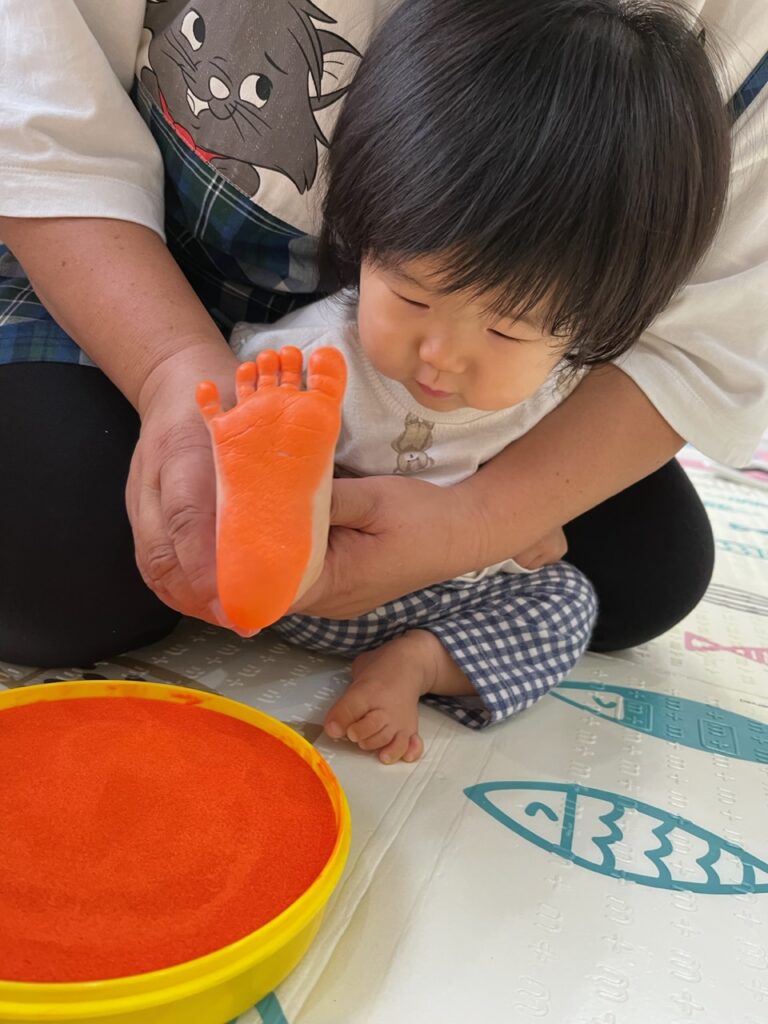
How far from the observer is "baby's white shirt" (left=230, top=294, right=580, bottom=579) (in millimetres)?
750

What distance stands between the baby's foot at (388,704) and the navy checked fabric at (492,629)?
3 cm

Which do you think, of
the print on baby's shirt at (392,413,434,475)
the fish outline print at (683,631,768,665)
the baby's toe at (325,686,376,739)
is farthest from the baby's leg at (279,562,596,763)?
the fish outline print at (683,631,768,665)

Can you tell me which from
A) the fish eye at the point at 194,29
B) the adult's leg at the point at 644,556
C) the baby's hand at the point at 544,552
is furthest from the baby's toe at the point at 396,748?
the fish eye at the point at 194,29

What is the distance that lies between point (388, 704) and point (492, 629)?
0.14 m

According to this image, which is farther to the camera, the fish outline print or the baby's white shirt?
the fish outline print

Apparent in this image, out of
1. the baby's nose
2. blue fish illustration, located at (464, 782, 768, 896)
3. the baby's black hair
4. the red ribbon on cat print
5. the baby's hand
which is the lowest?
the baby's hand

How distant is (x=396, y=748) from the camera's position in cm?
67

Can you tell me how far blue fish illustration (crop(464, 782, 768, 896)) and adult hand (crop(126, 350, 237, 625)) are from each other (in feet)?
0.84

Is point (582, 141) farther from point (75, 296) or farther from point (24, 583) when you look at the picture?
point (24, 583)

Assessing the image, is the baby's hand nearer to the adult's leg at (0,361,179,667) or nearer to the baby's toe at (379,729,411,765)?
the baby's toe at (379,729,411,765)

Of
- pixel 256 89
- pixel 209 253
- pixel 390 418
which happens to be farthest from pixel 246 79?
pixel 390 418

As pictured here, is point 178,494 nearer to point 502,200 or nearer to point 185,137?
point 502,200

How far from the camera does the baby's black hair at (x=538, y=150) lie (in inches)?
20.4

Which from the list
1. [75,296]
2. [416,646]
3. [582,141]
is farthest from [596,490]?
[75,296]
